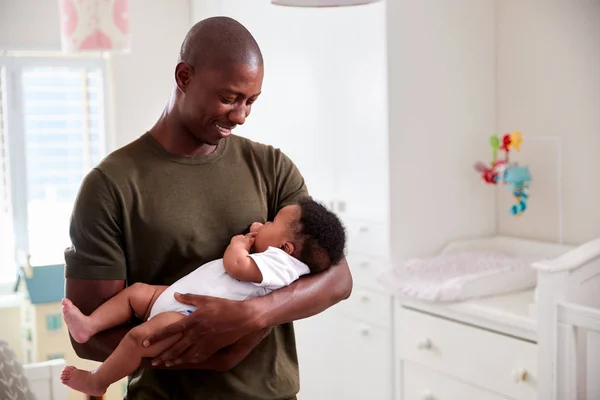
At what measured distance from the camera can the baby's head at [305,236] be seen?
1428 mm

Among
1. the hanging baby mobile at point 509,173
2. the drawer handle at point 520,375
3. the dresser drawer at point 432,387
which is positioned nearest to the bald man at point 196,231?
the drawer handle at point 520,375

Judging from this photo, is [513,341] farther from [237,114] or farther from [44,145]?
[44,145]

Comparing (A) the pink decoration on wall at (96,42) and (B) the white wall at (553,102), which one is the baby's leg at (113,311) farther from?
(B) the white wall at (553,102)

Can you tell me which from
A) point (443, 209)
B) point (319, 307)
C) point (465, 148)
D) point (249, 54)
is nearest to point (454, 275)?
point (443, 209)

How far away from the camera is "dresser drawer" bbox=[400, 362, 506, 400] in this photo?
2.54 metres

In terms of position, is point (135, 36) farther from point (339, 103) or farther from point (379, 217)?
→ point (379, 217)

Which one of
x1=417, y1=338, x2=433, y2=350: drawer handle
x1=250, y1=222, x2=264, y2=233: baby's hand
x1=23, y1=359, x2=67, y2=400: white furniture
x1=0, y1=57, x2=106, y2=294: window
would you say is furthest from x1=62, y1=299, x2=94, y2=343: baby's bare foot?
x1=0, y1=57, x2=106, y2=294: window

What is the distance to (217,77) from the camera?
50.8 inches

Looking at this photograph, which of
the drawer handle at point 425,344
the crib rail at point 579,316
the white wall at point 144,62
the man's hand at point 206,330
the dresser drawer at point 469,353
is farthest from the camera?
the white wall at point 144,62

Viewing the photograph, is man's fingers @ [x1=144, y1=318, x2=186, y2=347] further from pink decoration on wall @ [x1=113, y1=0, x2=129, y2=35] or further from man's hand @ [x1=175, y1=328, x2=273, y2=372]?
pink decoration on wall @ [x1=113, y1=0, x2=129, y2=35]

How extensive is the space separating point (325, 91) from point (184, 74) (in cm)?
191

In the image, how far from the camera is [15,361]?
185 cm

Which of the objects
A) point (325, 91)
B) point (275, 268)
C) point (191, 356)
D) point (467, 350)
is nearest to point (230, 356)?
point (191, 356)

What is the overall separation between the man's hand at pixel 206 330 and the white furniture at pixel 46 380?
1144 millimetres
